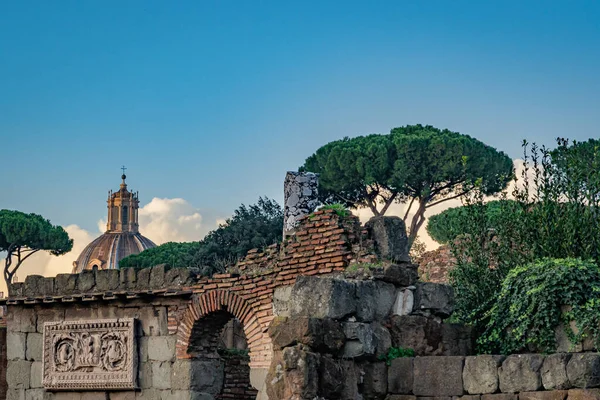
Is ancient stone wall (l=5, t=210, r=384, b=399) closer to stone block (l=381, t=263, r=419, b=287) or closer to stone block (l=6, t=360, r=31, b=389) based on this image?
stone block (l=6, t=360, r=31, b=389)

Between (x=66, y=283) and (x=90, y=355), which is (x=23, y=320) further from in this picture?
(x=90, y=355)

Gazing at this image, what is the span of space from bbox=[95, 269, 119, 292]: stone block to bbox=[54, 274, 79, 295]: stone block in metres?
0.48

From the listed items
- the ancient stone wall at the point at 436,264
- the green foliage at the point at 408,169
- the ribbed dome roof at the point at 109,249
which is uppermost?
the ribbed dome roof at the point at 109,249

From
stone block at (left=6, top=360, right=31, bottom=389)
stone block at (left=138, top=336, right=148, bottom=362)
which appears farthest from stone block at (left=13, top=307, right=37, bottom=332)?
stone block at (left=138, top=336, right=148, bottom=362)

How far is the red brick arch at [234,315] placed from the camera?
A: 14.3 meters

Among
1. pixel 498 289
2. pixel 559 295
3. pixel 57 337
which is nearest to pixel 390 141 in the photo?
pixel 57 337

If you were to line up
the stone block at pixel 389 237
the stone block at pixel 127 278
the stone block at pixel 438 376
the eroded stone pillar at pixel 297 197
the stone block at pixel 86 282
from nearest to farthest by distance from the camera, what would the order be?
the stone block at pixel 438 376, the stone block at pixel 389 237, the stone block at pixel 127 278, the stone block at pixel 86 282, the eroded stone pillar at pixel 297 197

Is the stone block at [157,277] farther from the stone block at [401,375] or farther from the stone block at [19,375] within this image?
the stone block at [401,375]

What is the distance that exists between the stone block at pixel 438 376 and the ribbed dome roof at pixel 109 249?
263 ft

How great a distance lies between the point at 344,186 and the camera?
36312 mm

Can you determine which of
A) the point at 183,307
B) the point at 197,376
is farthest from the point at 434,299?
the point at 183,307

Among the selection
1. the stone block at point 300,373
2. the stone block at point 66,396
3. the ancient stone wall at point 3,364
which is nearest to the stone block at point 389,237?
the stone block at point 300,373

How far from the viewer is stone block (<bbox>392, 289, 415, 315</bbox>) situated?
11.4 m

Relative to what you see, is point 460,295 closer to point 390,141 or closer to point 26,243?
point 390,141
